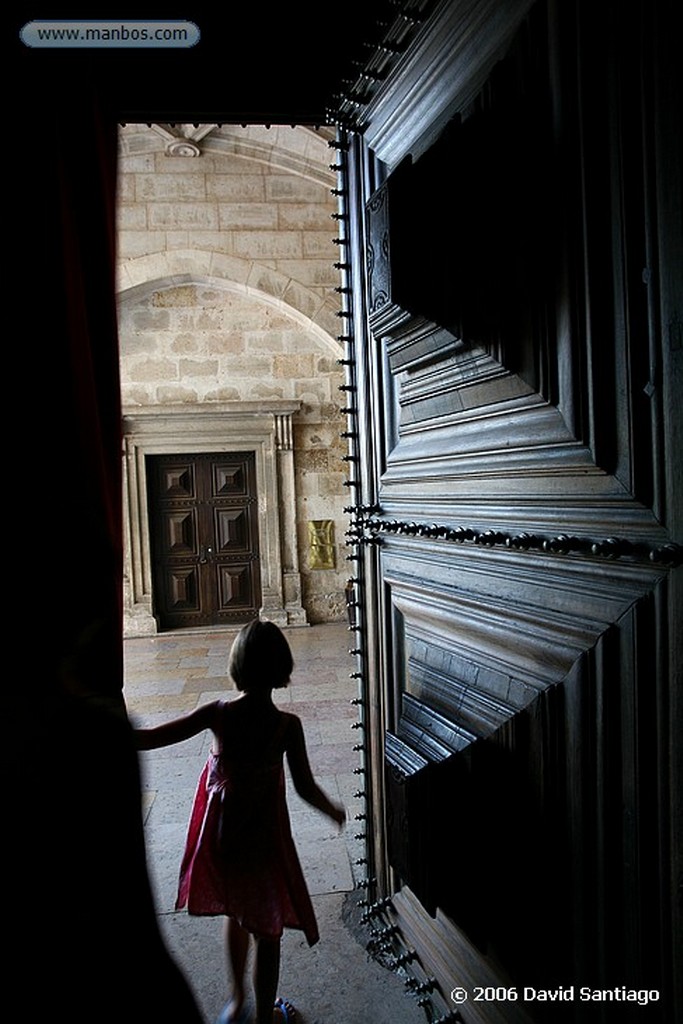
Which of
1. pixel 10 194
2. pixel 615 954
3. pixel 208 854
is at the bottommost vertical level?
pixel 208 854

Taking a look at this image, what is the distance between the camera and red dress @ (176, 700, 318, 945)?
1.83m

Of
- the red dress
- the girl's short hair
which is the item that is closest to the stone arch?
the girl's short hair

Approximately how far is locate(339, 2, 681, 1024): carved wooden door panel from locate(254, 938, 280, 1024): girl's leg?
0.42 meters

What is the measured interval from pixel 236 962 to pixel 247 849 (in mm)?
404

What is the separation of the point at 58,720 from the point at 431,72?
1.58 meters

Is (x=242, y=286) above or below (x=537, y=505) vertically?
above

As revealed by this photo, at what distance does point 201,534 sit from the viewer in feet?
30.5

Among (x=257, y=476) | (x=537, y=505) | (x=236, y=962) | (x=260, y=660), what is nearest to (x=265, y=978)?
(x=236, y=962)

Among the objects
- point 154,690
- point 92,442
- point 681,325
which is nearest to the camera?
point 681,325

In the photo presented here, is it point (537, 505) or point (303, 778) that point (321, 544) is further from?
point (537, 505)

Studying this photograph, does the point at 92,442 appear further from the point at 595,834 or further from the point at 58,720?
the point at 595,834

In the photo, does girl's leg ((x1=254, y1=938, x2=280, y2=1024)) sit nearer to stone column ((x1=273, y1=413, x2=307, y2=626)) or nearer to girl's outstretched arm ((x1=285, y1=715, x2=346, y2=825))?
girl's outstretched arm ((x1=285, y1=715, x2=346, y2=825))

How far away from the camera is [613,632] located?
1047 mm

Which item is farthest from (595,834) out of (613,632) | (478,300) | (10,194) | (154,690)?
(154,690)
